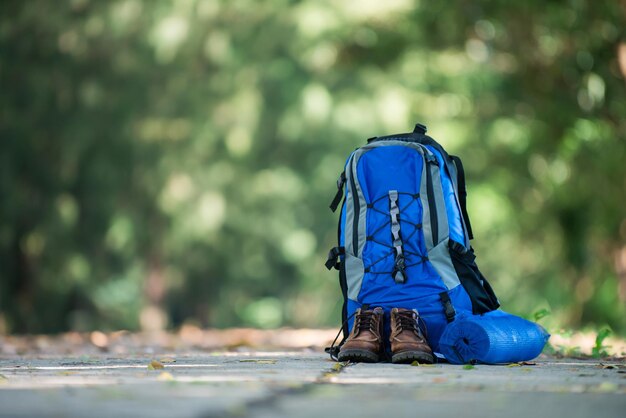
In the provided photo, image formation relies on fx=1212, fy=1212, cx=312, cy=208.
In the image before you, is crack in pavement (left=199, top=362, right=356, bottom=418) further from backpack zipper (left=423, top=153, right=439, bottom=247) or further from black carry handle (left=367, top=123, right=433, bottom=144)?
black carry handle (left=367, top=123, right=433, bottom=144)

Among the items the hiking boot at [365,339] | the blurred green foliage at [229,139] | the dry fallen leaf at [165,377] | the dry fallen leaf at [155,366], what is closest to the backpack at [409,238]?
the hiking boot at [365,339]

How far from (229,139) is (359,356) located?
13105 millimetres

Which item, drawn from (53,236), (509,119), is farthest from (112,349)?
(53,236)

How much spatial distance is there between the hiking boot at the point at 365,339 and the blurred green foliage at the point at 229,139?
8.31 metres

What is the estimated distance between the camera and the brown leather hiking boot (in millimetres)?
5191

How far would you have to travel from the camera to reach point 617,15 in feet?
36.5

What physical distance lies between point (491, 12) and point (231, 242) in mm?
7876

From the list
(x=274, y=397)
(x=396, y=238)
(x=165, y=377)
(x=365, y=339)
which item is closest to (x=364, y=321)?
(x=365, y=339)

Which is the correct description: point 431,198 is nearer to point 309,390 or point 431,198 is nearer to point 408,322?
point 408,322

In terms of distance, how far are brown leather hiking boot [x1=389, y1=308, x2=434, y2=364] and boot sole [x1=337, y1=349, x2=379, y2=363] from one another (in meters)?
0.09

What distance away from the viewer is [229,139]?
1819 centimetres

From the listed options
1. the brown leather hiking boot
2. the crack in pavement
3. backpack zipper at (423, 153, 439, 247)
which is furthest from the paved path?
backpack zipper at (423, 153, 439, 247)

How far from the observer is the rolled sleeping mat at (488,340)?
5.16 metres

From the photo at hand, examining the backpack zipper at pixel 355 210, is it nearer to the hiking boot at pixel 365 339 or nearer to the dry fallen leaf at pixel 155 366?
the hiking boot at pixel 365 339
